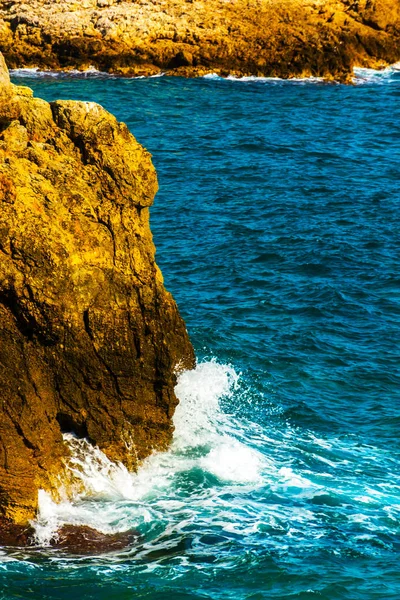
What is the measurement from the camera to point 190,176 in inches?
1642

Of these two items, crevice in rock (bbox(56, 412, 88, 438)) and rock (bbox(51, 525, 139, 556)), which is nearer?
rock (bbox(51, 525, 139, 556))

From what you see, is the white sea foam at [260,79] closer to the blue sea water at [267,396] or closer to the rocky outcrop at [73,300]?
the blue sea water at [267,396]

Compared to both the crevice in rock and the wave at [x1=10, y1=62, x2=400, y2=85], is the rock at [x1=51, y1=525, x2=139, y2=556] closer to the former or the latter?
the crevice in rock

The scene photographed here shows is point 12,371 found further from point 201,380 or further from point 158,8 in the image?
point 158,8

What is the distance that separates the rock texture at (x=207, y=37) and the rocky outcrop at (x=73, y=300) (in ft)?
136

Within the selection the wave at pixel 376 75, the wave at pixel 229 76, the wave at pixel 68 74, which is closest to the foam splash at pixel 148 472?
the wave at pixel 229 76

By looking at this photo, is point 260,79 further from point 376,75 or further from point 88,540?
point 88,540

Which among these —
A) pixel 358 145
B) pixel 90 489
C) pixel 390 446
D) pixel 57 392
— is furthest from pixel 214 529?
pixel 358 145

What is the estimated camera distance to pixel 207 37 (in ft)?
201

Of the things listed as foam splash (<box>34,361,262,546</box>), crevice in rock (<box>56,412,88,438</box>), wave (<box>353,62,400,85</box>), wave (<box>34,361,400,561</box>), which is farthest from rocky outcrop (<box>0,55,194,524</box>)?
wave (<box>353,62,400,85</box>)

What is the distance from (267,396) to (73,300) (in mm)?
7569

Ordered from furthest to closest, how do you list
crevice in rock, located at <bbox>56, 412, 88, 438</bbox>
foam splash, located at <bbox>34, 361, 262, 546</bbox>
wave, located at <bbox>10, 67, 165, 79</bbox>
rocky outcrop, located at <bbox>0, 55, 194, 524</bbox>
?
wave, located at <bbox>10, 67, 165, 79</bbox>
crevice in rock, located at <bbox>56, 412, 88, 438</bbox>
foam splash, located at <bbox>34, 361, 262, 546</bbox>
rocky outcrop, located at <bbox>0, 55, 194, 524</bbox>

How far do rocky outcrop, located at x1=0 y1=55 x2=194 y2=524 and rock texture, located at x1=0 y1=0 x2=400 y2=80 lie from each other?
41.5m

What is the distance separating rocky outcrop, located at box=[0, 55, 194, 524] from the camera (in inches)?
714
